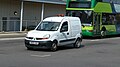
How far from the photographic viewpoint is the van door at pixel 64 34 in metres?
18.8

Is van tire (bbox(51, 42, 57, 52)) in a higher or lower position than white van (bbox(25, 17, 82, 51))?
lower

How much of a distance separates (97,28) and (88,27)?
1.26 metres

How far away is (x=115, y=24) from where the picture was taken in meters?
33.7

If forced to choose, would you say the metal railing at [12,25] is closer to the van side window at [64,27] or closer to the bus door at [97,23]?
the bus door at [97,23]

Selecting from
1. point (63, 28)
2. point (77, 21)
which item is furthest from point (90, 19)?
point (63, 28)

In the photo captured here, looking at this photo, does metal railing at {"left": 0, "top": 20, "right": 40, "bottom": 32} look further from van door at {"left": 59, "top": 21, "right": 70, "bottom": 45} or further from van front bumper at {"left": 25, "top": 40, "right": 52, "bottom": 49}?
van front bumper at {"left": 25, "top": 40, "right": 52, "bottom": 49}

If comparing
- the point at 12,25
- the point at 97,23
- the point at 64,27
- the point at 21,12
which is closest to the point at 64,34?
the point at 64,27

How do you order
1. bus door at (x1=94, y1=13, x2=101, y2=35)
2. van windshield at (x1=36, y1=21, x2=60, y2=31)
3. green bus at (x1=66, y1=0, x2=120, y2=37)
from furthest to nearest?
bus door at (x1=94, y1=13, x2=101, y2=35) → green bus at (x1=66, y1=0, x2=120, y2=37) → van windshield at (x1=36, y1=21, x2=60, y2=31)

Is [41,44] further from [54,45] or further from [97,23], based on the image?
[97,23]

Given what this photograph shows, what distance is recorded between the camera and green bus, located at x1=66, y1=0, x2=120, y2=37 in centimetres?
2928

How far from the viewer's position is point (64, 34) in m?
19.1

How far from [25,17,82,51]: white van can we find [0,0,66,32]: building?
20.3 meters

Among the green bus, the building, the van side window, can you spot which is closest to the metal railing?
the building

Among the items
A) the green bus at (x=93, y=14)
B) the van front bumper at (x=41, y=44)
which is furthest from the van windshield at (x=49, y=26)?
the green bus at (x=93, y=14)
